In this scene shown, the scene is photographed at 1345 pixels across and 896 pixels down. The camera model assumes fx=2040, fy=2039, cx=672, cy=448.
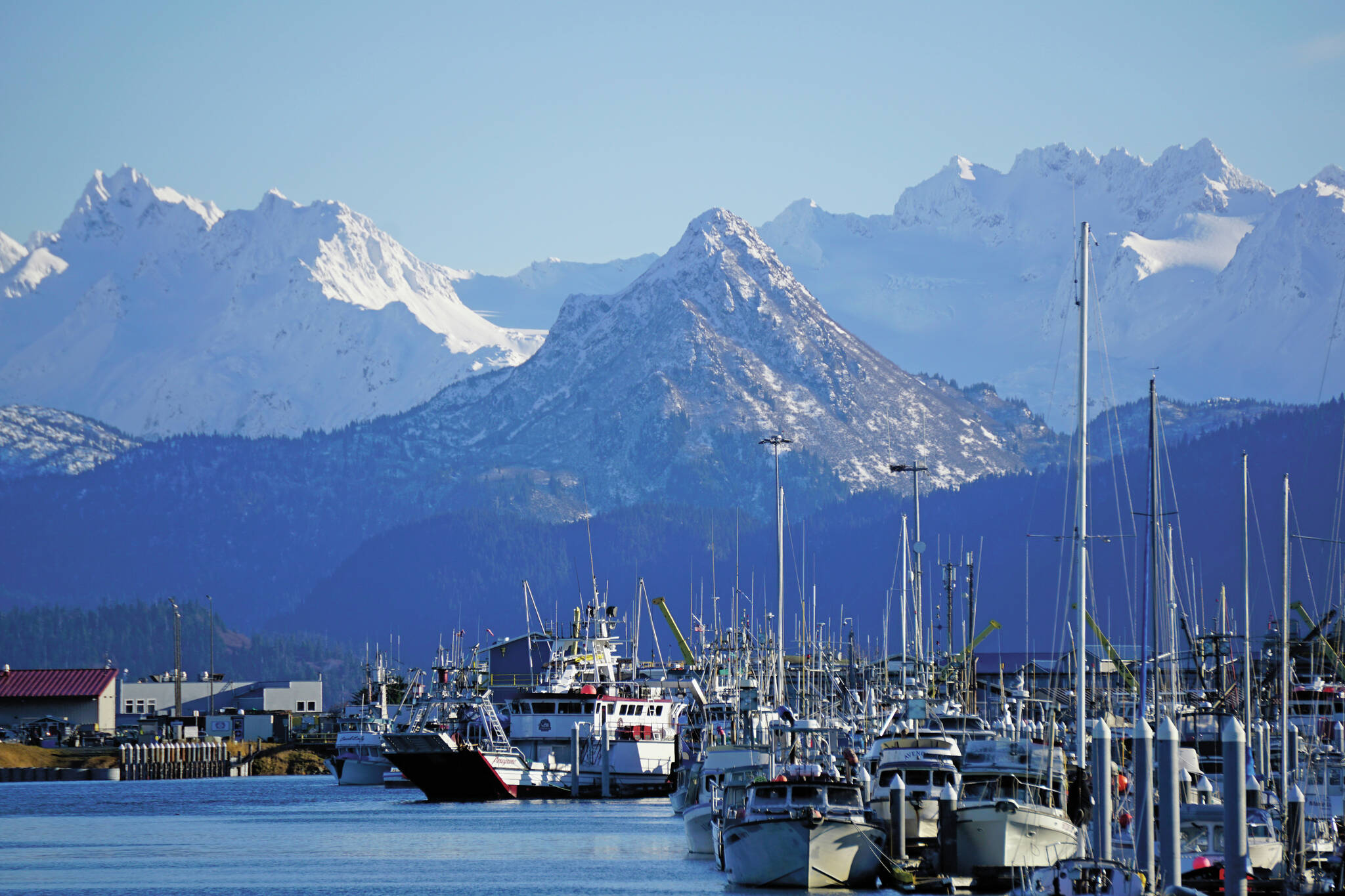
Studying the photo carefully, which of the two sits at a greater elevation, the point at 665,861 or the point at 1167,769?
the point at 1167,769

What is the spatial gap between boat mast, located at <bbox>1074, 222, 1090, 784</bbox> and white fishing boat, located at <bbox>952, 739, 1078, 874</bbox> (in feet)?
2.90

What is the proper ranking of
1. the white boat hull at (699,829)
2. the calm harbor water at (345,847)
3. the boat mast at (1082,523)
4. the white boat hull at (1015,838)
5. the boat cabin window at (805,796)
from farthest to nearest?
1. the white boat hull at (699,829)
2. the calm harbor water at (345,847)
3. the boat cabin window at (805,796)
4. the boat mast at (1082,523)
5. the white boat hull at (1015,838)

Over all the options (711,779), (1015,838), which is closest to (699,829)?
(711,779)

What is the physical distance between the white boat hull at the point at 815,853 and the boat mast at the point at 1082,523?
21.6ft

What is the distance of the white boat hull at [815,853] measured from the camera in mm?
61469

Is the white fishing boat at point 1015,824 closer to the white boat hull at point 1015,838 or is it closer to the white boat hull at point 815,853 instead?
the white boat hull at point 1015,838

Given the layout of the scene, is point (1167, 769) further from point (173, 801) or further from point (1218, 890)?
point (173, 801)

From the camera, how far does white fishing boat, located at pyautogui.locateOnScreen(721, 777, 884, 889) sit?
61500 mm

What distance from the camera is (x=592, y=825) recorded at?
331 feet

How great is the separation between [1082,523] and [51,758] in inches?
5657

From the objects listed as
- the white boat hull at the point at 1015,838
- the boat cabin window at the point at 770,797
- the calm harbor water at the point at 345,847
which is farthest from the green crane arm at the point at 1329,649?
the calm harbor water at the point at 345,847

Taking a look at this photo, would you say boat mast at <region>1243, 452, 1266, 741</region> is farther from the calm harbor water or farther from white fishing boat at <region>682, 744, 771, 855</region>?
the calm harbor water

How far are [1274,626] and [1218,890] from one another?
215 ft

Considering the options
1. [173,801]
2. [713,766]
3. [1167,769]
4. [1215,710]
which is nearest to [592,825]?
[713,766]
